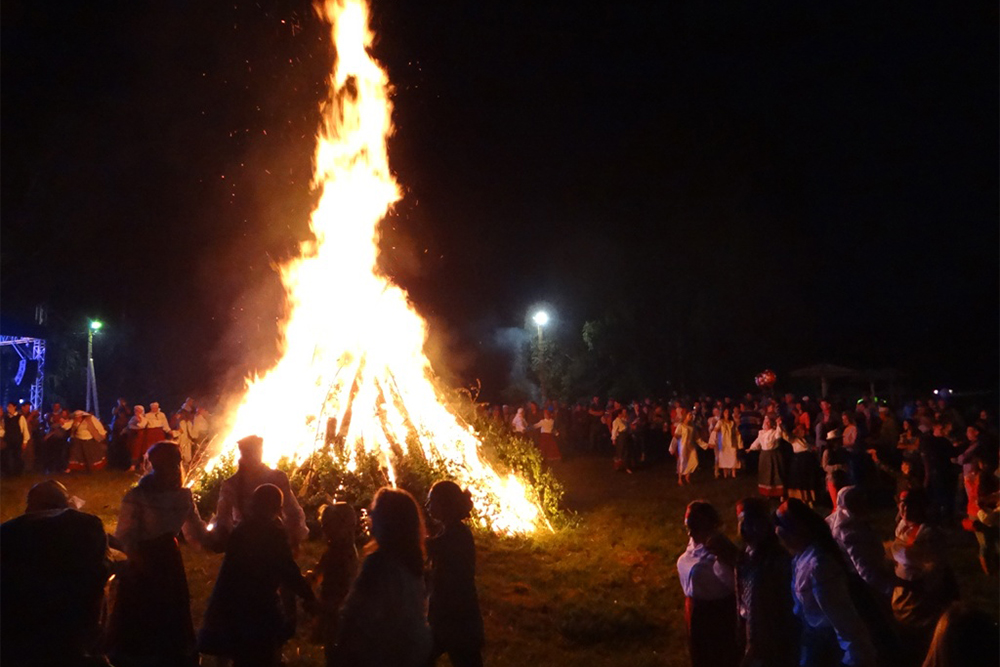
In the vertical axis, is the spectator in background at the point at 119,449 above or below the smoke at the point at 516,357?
below

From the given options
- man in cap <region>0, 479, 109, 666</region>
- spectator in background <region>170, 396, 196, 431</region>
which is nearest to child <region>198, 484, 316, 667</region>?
man in cap <region>0, 479, 109, 666</region>

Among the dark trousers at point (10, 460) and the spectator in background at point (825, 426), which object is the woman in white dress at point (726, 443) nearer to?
the spectator in background at point (825, 426)

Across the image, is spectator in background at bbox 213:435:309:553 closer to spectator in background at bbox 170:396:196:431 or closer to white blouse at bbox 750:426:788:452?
white blouse at bbox 750:426:788:452

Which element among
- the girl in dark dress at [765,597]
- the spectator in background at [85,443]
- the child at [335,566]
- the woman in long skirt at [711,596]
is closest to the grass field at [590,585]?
the child at [335,566]

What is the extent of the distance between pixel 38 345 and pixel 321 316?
17544 mm

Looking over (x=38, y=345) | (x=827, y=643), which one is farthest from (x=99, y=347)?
(x=827, y=643)

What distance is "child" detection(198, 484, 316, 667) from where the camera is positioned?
160 inches

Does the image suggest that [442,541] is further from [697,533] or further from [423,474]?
[423,474]

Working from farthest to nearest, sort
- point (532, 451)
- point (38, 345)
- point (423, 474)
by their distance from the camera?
point (38, 345) → point (532, 451) → point (423, 474)

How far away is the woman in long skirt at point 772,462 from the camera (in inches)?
539

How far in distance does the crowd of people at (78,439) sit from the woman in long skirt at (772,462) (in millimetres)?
12404

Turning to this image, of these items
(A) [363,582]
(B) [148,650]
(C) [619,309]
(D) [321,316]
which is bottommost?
(B) [148,650]

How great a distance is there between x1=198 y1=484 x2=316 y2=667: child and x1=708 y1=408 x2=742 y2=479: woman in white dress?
14.4 m

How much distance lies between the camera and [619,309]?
103ft
